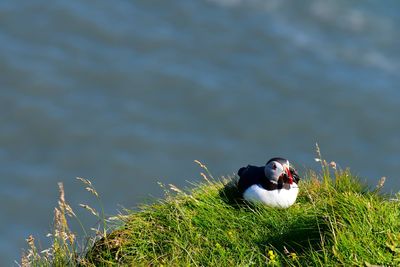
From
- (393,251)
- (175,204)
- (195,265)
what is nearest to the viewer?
(393,251)

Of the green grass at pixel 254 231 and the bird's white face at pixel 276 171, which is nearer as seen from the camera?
the green grass at pixel 254 231

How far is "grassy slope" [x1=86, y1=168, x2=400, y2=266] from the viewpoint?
23.5 ft

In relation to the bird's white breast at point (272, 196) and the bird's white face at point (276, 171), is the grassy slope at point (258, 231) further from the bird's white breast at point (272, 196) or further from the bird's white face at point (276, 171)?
the bird's white face at point (276, 171)

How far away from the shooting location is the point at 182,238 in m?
7.99

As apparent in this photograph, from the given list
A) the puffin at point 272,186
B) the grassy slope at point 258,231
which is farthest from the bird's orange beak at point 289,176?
the grassy slope at point 258,231

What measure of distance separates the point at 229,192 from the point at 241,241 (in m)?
0.87

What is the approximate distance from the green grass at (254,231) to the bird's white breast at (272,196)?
0.20 feet

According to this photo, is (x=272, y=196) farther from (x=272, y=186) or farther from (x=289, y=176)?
(x=289, y=176)

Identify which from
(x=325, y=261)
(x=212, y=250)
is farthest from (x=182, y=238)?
(x=325, y=261)

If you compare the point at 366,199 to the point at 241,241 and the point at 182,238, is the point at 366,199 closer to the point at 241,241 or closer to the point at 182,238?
the point at 241,241

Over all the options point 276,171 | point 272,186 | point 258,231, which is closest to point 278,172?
point 276,171

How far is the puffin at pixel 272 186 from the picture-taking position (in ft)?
27.6

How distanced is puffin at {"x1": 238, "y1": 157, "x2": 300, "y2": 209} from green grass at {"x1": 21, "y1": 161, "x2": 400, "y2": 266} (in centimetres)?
8

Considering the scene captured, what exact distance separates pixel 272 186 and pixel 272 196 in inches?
4.2
